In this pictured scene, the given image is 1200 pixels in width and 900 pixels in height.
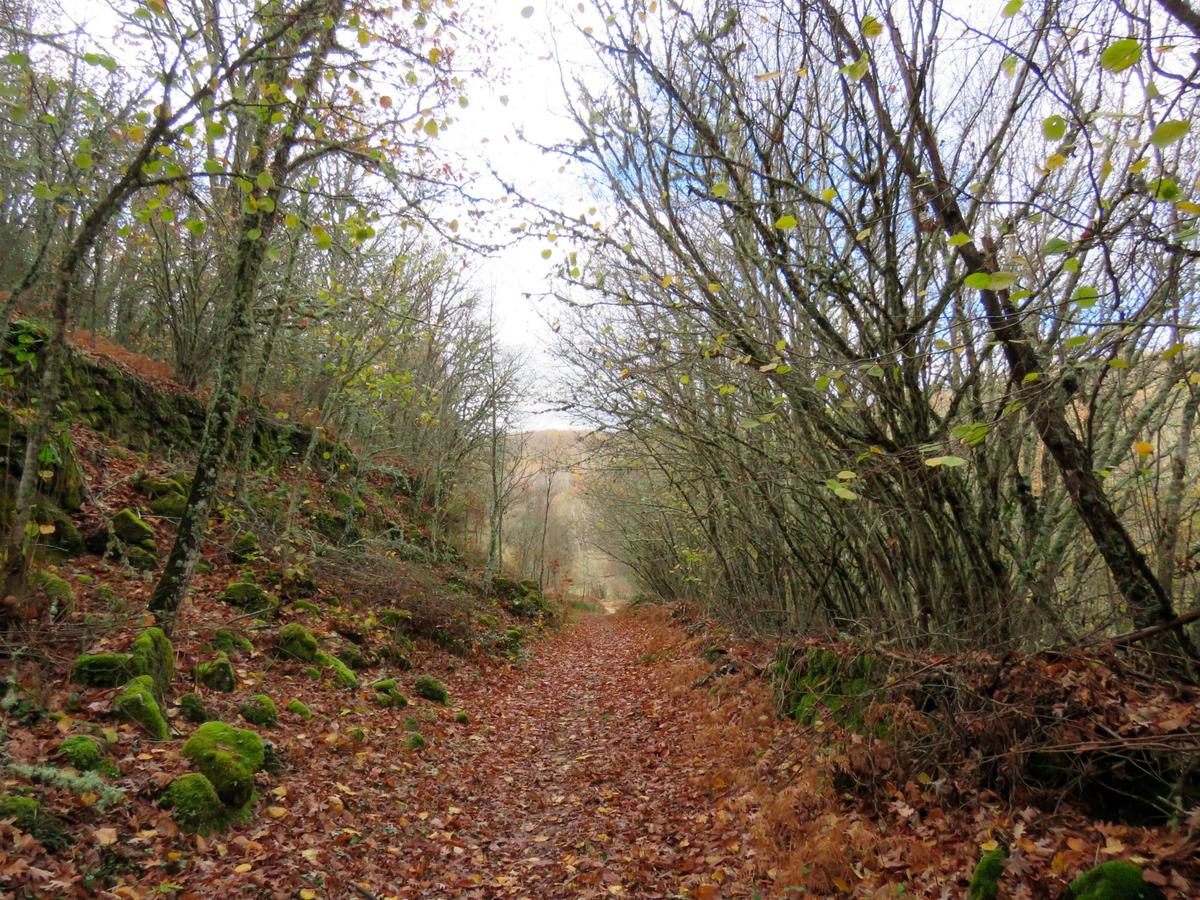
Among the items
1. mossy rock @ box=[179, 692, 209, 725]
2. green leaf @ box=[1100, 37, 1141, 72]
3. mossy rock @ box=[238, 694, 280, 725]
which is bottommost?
mossy rock @ box=[238, 694, 280, 725]

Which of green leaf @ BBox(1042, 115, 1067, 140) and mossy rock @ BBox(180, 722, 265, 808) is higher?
green leaf @ BBox(1042, 115, 1067, 140)

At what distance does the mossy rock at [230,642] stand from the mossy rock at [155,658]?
99 centimetres

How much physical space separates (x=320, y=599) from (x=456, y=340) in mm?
12253

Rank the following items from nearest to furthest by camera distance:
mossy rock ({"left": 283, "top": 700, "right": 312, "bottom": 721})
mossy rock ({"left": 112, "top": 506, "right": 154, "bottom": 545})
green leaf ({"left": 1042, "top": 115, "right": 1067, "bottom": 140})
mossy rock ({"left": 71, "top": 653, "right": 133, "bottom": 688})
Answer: green leaf ({"left": 1042, "top": 115, "right": 1067, "bottom": 140}), mossy rock ({"left": 71, "top": 653, "right": 133, "bottom": 688}), mossy rock ({"left": 283, "top": 700, "right": 312, "bottom": 721}), mossy rock ({"left": 112, "top": 506, "right": 154, "bottom": 545})

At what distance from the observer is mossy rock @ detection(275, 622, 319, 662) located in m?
7.37

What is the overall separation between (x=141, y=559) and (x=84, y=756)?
156 inches

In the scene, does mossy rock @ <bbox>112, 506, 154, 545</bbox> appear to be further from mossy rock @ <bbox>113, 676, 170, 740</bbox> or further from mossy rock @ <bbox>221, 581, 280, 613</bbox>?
mossy rock @ <bbox>113, 676, 170, 740</bbox>

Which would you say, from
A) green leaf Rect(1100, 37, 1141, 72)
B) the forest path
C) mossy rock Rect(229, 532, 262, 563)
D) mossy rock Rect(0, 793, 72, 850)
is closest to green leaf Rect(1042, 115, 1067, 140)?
green leaf Rect(1100, 37, 1141, 72)

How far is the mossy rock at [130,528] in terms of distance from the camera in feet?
24.5

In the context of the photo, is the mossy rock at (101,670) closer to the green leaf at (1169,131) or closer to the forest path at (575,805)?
the forest path at (575,805)

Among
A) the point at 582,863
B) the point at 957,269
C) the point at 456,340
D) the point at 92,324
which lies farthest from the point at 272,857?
the point at 456,340

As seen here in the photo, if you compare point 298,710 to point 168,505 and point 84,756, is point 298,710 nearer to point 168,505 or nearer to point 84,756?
point 84,756

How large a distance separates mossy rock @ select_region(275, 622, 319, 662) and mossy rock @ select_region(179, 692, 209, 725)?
206 centimetres

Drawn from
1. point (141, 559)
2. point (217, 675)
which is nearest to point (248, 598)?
point (141, 559)
